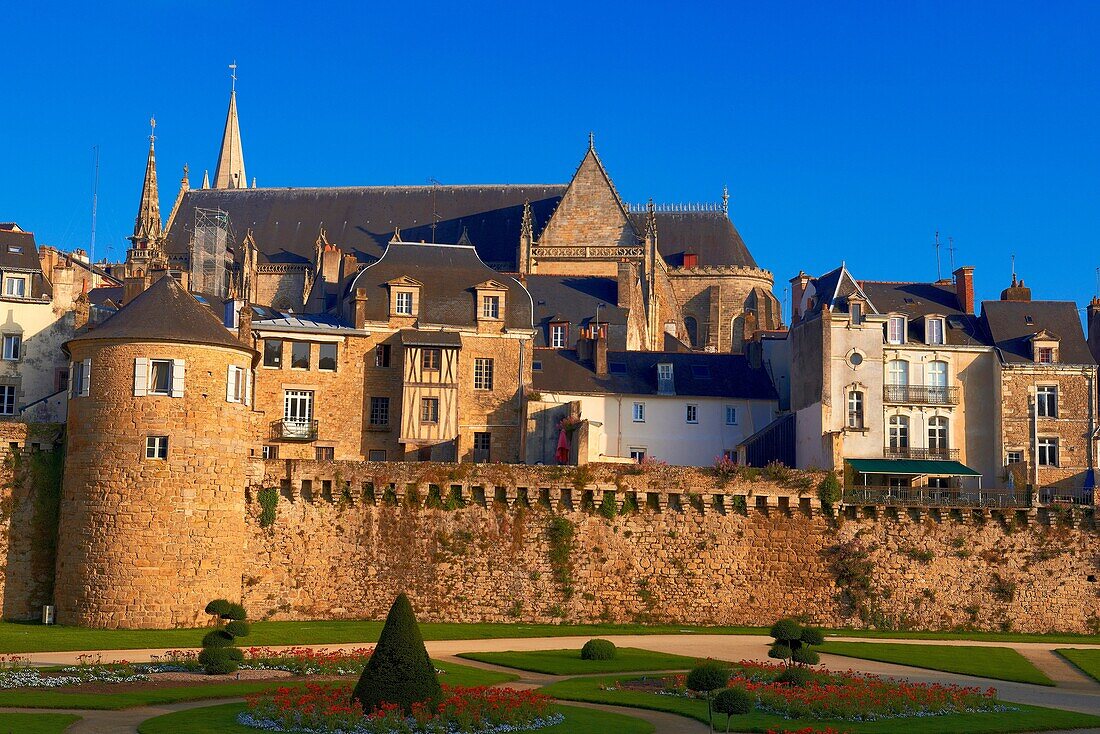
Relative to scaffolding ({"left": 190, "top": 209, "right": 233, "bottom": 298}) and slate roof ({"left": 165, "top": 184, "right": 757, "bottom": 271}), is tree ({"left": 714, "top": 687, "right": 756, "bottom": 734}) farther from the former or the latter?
scaffolding ({"left": 190, "top": 209, "right": 233, "bottom": 298})

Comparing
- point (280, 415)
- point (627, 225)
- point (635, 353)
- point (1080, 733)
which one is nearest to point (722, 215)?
point (627, 225)

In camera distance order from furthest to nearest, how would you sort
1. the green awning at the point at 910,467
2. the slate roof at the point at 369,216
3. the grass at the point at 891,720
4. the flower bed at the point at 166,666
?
the slate roof at the point at 369,216
the green awning at the point at 910,467
the flower bed at the point at 166,666
the grass at the point at 891,720

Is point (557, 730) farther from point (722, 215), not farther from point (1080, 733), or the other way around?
point (722, 215)

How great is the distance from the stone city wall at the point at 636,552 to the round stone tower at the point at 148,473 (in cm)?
295

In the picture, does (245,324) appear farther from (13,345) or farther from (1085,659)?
(1085,659)

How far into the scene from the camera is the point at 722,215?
303 ft

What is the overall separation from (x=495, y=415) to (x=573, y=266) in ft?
77.4

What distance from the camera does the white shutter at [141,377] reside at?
4106 centimetres

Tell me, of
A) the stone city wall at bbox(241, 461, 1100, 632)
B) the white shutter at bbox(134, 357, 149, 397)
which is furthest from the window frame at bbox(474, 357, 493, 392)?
the white shutter at bbox(134, 357, 149, 397)

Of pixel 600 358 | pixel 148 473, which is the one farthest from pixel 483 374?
pixel 148 473

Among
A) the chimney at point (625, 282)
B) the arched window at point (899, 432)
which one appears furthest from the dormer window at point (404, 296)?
the arched window at point (899, 432)

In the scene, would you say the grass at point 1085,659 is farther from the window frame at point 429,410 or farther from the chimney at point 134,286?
the chimney at point 134,286

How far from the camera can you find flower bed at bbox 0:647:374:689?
94.9 ft

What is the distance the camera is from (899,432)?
2186 inches
